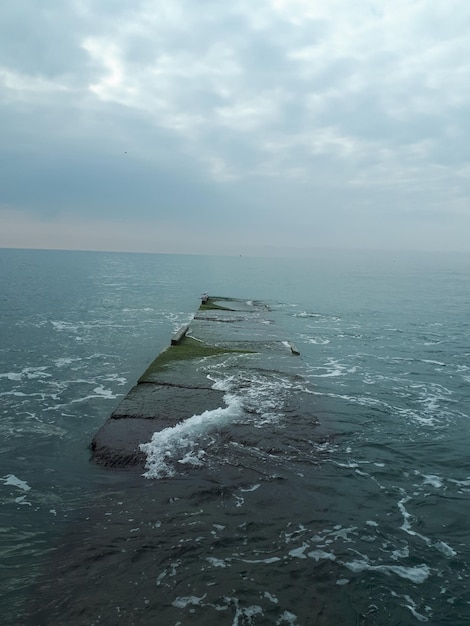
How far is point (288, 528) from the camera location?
9.98 m

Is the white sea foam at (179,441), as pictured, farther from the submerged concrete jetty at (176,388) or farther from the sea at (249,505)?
the submerged concrete jetty at (176,388)

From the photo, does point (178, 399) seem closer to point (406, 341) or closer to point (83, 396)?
point (83, 396)

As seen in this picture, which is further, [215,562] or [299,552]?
[299,552]

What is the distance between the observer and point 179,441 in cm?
1400

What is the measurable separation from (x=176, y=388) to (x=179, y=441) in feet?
17.4

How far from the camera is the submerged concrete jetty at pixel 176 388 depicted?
13.9 meters

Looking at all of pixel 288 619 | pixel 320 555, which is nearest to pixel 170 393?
pixel 320 555

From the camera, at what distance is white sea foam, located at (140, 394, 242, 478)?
1260cm

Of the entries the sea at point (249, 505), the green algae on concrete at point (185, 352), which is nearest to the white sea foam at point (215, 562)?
the sea at point (249, 505)

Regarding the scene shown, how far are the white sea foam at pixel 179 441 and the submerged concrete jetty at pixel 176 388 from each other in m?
0.30

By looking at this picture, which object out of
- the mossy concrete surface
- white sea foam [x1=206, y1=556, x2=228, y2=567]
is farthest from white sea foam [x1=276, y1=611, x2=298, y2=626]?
the mossy concrete surface

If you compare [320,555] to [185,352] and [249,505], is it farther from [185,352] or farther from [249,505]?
[185,352]

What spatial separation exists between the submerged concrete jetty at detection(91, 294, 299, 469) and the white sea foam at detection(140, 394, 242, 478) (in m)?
0.30

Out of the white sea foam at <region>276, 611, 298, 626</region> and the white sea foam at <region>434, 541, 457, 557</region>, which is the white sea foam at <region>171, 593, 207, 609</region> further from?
the white sea foam at <region>434, 541, 457, 557</region>
